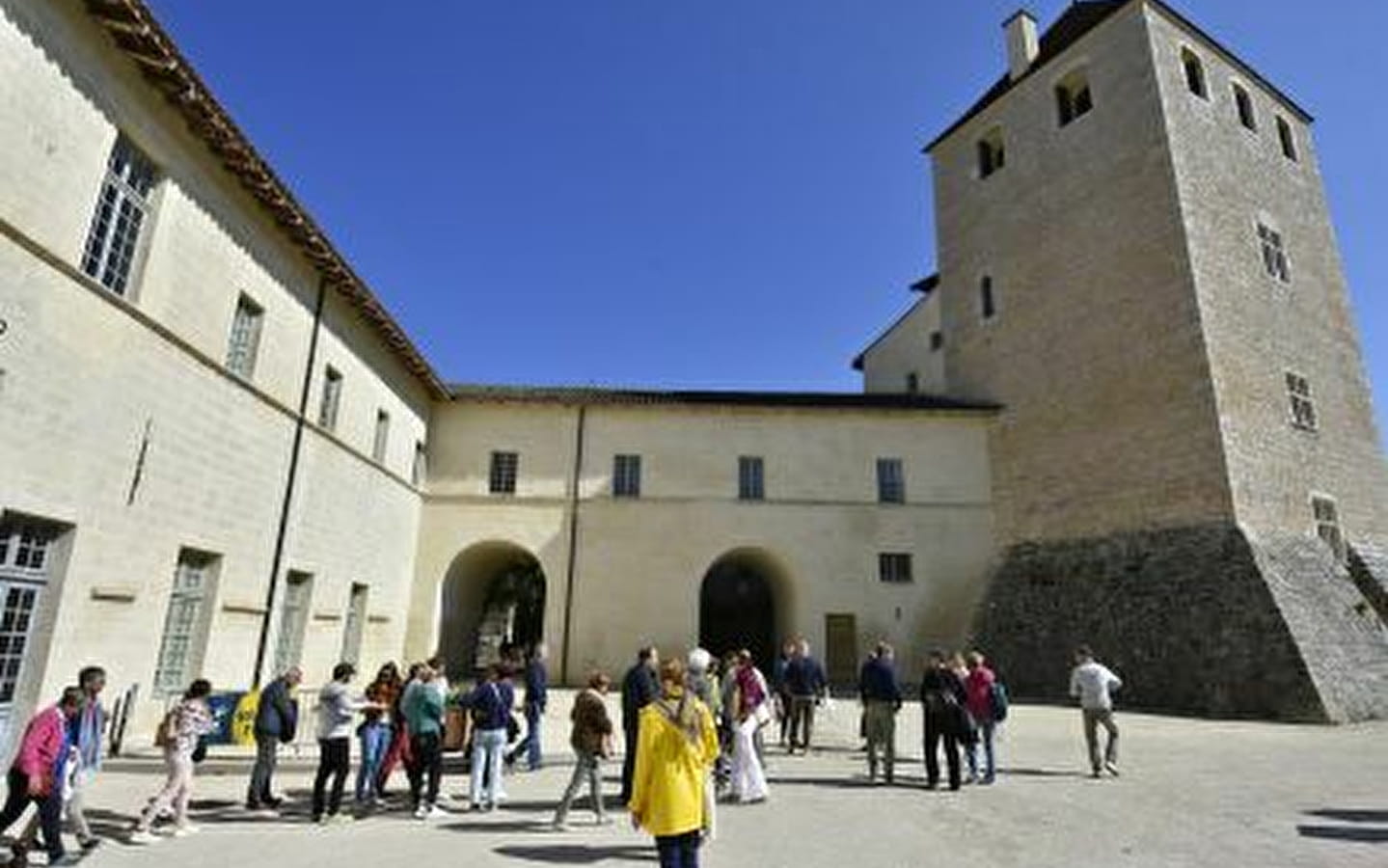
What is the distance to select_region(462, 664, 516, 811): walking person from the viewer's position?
9016 mm

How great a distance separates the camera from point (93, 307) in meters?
10.6

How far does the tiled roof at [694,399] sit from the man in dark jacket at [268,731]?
16.7 m

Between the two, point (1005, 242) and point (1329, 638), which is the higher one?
point (1005, 242)

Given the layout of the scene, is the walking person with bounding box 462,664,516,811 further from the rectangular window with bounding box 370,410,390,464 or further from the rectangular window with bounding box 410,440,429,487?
the rectangular window with bounding box 410,440,429,487

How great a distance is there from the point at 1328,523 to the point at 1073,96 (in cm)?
1510

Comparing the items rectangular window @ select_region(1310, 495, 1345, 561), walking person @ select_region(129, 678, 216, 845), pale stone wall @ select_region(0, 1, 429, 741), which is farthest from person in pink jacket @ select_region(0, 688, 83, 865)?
rectangular window @ select_region(1310, 495, 1345, 561)

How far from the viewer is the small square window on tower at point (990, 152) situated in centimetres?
2866

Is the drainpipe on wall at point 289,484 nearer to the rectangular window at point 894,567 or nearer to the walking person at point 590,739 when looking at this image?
the walking person at point 590,739

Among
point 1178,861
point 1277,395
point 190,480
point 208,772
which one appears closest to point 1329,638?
point 1277,395

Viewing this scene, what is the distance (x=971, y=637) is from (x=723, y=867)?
61.5 feet

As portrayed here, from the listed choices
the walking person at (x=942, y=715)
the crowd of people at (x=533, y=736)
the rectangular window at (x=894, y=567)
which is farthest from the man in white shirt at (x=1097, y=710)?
the rectangular window at (x=894, y=567)

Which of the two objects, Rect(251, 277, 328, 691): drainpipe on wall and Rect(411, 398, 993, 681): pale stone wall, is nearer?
Rect(251, 277, 328, 691): drainpipe on wall

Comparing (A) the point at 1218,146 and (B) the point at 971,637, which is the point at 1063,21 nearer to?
(A) the point at 1218,146

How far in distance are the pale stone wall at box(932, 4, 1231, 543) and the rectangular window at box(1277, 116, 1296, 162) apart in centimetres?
684
